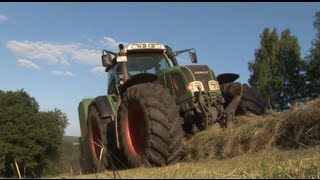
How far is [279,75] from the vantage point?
1332 inches

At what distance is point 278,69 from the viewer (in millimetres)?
34094

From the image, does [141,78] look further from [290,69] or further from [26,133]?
[26,133]

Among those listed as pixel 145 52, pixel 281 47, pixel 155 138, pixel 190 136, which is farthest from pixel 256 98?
pixel 281 47

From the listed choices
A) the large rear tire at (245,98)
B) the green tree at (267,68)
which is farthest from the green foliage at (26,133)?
the large rear tire at (245,98)

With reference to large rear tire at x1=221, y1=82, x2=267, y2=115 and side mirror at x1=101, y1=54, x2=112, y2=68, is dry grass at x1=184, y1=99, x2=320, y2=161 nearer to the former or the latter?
large rear tire at x1=221, y1=82, x2=267, y2=115

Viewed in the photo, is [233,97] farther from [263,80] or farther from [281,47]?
[281,47]

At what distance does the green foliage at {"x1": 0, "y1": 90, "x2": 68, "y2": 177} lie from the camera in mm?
41531

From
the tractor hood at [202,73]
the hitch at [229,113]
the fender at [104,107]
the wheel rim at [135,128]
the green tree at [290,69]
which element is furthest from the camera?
the green tree at [290,69]

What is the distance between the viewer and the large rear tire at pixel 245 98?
9.13 meters

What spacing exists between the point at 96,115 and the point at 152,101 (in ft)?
7.85

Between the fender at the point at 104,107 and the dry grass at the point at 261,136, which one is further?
the fender at the point at 104,107

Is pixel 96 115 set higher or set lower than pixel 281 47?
lower

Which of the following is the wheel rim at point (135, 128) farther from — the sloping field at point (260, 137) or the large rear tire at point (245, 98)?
the large rear tire at point (245, 98)

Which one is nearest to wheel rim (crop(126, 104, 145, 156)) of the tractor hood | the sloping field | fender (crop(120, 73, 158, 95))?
fender (crop(120, 73, 158, 95))
